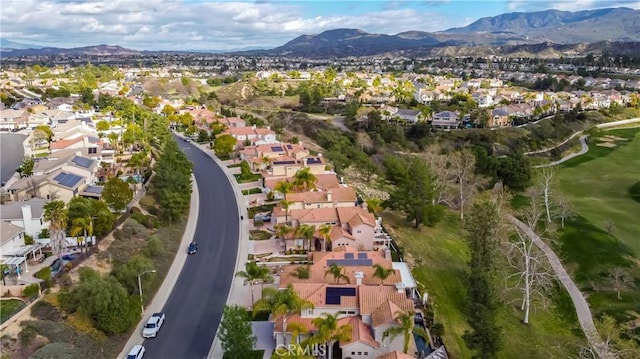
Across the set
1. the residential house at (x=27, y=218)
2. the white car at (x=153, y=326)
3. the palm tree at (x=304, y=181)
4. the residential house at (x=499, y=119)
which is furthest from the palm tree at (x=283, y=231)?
the residential house at (x=499, y=119)

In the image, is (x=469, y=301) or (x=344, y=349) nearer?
(x=344, y=349)

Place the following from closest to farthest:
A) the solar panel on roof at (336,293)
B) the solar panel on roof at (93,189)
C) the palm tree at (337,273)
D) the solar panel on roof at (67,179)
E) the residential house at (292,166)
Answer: the solar panel on roof at (336,293), the palm tree at (337,273), the solar panel on roof at (67,179), the solar panel on roof at (93,189), the residential house at (292,166)

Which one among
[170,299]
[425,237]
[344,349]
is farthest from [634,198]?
[170,299]

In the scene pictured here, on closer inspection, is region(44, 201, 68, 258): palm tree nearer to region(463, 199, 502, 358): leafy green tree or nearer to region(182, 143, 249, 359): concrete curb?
region(182, 143, 249, 359): concrete curb

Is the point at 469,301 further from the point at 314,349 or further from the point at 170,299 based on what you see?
the point at 170,299

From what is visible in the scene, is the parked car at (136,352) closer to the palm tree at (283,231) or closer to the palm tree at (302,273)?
the palm tree at (302,273)

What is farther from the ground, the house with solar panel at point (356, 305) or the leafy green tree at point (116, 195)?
the leafy green tree at point (116, 195)
